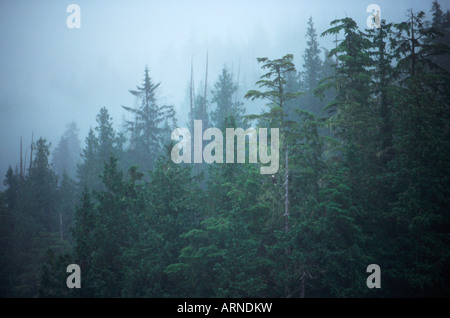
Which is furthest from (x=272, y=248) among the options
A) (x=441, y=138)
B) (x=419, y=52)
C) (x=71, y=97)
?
(x=71, y=97)

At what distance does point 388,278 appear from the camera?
1059 cm

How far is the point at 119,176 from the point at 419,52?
1775 cm

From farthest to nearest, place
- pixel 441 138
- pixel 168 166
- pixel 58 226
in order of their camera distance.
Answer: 1. pixel 58 226
2. pixel 168 166
3. pixel 441 138

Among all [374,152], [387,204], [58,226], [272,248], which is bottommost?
[58,226]

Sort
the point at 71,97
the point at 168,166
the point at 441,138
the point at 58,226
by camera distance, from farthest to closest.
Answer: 1. the point at 71,97
2. the point at 58,226
3. the point at 168,166
4. the point at 441,138

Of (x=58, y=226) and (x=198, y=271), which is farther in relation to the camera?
(x=58, y=226)

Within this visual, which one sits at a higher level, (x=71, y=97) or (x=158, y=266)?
(x=71, y=97)

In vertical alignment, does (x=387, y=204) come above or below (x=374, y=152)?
below

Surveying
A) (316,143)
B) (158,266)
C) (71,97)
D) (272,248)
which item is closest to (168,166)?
(158,266)

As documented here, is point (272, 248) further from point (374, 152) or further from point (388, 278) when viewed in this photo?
point (374, 152)
